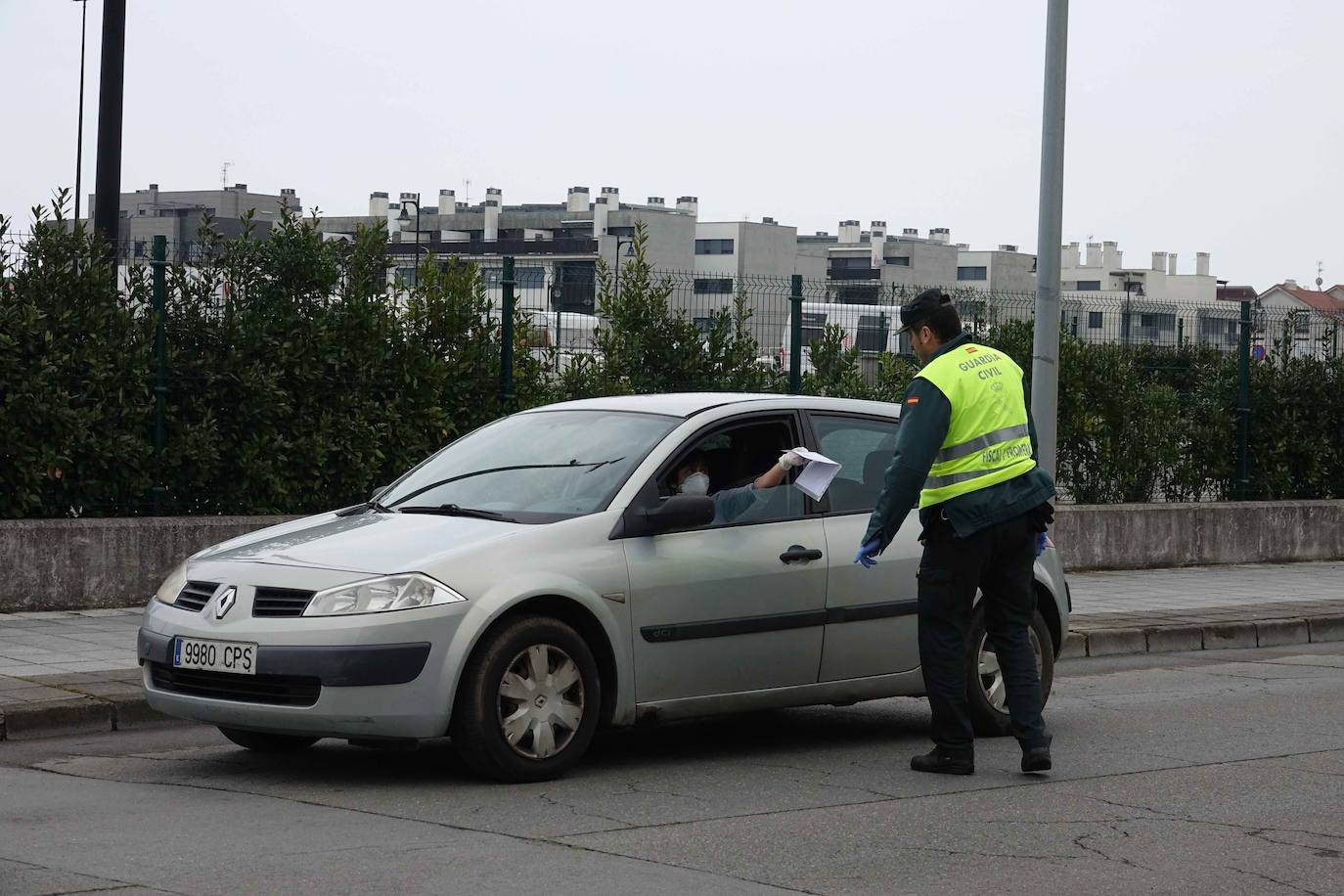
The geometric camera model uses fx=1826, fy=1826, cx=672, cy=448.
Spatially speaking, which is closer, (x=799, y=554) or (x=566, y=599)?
(x=566, y=599)

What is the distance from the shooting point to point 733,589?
751 centimetres

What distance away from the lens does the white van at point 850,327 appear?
15391 millimetres

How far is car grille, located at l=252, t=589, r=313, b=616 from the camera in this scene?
675 cm

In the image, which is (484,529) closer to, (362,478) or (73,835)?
(73,835)

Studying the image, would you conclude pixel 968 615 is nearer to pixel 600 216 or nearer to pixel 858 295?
pixel 858 295

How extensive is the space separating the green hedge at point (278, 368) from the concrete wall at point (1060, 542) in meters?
0.45

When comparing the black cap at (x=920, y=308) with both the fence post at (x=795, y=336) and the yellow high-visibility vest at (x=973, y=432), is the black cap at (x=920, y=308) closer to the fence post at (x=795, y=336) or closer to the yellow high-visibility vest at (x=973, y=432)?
the yellow high-visibility vest at (x=973, y=432)

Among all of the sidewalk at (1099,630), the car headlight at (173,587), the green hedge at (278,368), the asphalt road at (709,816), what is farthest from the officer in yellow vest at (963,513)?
the green hedge at (278,368)

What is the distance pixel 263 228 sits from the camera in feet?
46.4

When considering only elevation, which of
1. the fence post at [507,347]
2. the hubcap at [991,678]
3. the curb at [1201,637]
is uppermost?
the fence post at [507,347]

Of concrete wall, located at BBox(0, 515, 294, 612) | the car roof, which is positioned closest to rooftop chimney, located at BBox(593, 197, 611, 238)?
concrete wall, located at BBox(0, 515, 294, 612)

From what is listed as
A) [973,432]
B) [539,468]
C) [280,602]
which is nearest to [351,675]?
[280,602]

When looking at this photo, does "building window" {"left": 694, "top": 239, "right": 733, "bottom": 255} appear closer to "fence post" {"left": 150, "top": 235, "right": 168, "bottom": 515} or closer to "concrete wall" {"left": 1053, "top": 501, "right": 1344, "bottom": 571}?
"concrete wall" {"left": 1053, "top": 501, "right": 1344, "bottom": 571}

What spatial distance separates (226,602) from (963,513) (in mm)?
2866
